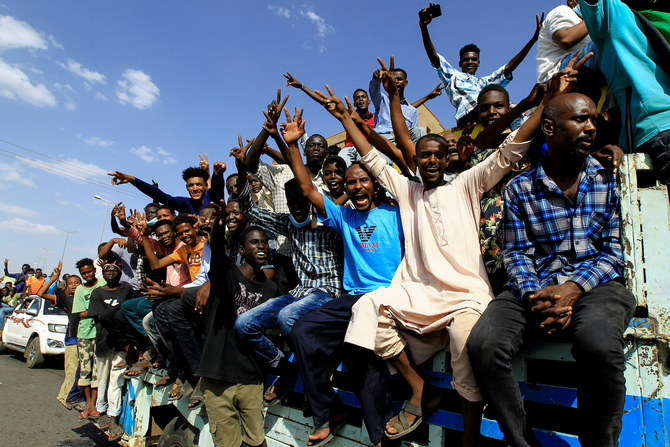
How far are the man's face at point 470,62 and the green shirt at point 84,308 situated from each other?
635 centimetres

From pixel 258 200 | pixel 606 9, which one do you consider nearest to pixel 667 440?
pixel 606 9

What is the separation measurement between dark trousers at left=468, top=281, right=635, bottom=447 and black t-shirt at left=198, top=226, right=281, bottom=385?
6.56 ft

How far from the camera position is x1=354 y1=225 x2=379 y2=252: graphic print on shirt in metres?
2.93

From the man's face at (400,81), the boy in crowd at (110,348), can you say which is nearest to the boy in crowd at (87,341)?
the boy in crowd at (110,348)

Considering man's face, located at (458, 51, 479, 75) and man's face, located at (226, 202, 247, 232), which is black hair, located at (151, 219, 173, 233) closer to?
man's face, located at (226, 202, 247, 232)

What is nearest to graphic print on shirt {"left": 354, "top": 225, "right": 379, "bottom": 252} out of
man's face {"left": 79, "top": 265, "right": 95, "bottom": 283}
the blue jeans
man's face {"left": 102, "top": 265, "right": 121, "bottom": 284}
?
the blue jeans

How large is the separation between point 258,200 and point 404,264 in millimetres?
3396

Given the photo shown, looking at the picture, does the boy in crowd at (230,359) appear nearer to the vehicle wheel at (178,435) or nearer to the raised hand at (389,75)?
the vehicle wheel at (178,435)

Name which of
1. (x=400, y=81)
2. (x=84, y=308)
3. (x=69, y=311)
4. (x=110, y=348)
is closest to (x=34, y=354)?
(x=69, y=311)

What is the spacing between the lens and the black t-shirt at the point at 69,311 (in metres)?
7.04

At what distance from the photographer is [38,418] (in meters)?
6.90

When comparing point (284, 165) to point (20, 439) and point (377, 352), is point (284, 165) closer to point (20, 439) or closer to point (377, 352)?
point (377, 352)

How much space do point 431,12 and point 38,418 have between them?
8.25 metres

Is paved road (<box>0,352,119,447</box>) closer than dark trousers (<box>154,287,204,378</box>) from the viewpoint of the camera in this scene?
No
